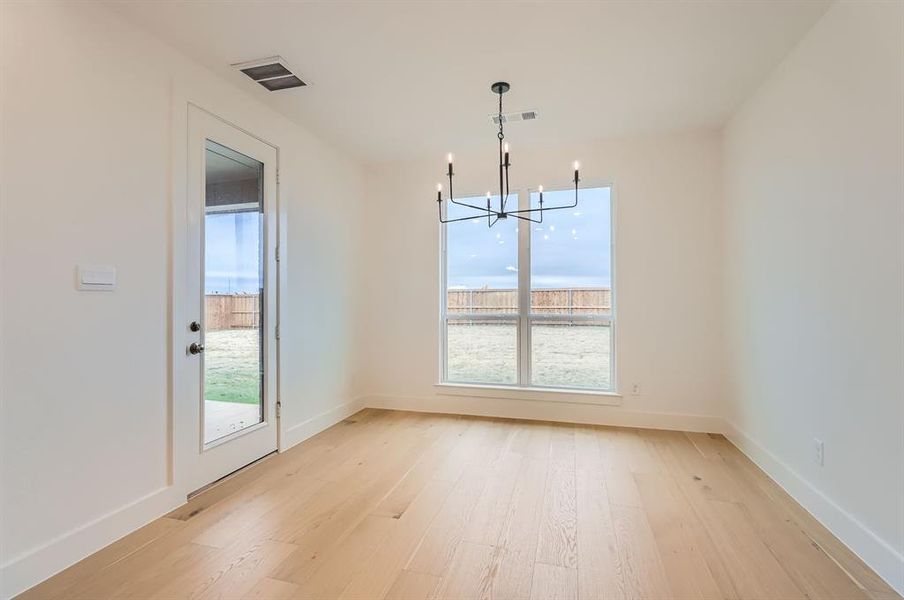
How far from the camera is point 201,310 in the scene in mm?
2713

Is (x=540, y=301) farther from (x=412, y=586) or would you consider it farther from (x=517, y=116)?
(x=412, y=586)

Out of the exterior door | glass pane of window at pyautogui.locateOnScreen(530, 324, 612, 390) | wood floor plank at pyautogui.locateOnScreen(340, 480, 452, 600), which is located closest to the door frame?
the exterior door

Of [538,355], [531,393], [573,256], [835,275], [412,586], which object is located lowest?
[412,586]

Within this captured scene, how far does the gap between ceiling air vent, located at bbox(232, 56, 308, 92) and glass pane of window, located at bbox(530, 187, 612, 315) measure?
2.46 meters

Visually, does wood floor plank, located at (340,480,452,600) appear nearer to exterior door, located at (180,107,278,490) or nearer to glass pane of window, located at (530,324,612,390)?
exterior door, located at (180,107,278,490)

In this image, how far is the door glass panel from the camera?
2811 millimetres

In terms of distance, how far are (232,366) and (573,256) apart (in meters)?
3.17

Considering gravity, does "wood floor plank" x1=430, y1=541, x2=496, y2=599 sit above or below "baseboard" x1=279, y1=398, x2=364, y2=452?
below

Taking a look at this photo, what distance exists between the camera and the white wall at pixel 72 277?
1.83 metres

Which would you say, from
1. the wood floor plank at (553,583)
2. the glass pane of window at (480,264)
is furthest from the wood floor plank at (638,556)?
the glass pane of window at (480,264)

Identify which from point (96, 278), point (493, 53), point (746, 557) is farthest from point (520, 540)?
point (493, 53)

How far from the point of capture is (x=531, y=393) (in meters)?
4.32

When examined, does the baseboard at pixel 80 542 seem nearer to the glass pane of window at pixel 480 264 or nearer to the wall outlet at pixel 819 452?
the glass pane of window at pixel 480 264

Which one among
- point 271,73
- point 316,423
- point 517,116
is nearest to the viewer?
point 271,73
